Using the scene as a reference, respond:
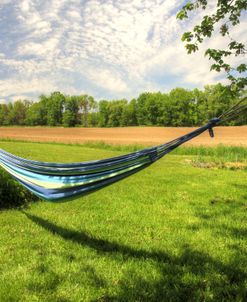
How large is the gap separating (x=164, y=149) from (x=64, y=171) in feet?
3.71

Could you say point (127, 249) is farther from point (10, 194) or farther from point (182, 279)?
point (10, 194)

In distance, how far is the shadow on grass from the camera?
119 inches

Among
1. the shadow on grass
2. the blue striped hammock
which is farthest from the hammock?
the shadow on grass

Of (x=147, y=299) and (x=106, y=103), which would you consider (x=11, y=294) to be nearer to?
(x=147, y=299)

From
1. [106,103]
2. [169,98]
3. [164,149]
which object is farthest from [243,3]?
[106,103]

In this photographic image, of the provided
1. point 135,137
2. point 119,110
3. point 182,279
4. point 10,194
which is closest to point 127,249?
point 182,279

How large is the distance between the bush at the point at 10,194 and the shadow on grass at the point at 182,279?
291 centimetres

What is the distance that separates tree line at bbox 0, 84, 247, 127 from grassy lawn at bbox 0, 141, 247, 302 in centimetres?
6122

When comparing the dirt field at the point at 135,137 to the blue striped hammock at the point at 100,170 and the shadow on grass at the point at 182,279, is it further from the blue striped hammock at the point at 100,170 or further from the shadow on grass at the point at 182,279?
the blue striped hammock at the point at 100,170

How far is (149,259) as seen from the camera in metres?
3.80

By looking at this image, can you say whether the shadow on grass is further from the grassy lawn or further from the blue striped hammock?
the blue striped hammock

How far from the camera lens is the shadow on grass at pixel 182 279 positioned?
303cm

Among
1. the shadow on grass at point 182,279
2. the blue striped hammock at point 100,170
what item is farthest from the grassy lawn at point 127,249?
the blue striped hammock at point 100,170

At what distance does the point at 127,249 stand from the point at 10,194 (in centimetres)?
335
